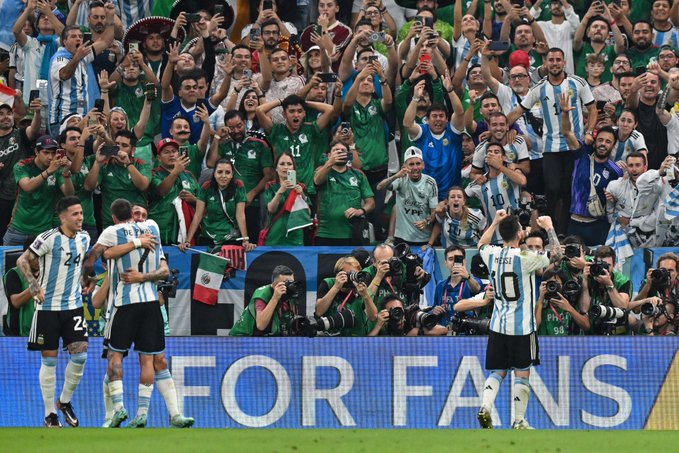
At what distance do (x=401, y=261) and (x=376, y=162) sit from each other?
127 inches

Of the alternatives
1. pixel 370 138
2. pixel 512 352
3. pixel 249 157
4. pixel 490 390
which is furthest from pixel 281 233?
pixel 490 390

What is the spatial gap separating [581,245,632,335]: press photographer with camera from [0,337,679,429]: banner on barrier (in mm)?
306

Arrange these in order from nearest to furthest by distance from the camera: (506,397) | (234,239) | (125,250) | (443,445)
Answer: (443,445)
(125,250)
(506,397)
(234,239)

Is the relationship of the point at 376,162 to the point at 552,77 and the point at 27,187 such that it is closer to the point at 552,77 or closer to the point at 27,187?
the point at 552,77

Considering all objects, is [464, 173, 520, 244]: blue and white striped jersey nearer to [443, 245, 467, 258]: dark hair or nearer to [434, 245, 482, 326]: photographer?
[443, 245, 467, 258]: dark hair

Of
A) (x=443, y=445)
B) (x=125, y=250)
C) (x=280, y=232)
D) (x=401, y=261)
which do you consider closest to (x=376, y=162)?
(x=280, y=232)

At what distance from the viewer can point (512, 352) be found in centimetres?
1260

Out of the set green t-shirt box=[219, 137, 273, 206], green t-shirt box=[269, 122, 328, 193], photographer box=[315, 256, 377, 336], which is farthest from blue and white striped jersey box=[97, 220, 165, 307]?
green t-shirt box=[269, 122, 328, 193]

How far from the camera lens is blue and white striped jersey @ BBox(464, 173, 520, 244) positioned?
16.2 m

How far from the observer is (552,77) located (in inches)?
672

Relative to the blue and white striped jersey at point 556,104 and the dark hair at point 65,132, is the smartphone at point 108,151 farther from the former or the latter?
the blue and white striped jersey at point 556,104

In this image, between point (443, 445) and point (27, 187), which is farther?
point (27, 187)

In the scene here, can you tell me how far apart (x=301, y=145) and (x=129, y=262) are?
488 cm

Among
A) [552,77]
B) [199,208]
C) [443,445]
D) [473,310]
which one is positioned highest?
[552,77]
